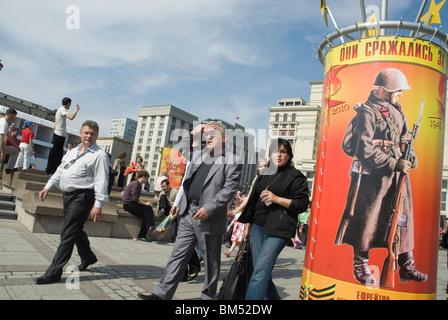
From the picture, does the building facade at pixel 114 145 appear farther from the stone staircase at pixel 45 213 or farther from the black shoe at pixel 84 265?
the black shoe at pixel 84 265

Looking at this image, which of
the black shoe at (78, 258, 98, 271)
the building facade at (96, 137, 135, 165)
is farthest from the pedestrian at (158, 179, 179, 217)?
the building facade at (96, 137, 135, 165)

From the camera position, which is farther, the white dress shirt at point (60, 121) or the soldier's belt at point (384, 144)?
the white dress shirt at point (60, 121)

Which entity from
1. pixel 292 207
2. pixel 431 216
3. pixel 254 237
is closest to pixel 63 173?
pixel 254 237

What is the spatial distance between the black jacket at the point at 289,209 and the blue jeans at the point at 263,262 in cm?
10

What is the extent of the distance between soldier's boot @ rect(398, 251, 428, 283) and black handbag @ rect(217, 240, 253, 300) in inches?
59.8

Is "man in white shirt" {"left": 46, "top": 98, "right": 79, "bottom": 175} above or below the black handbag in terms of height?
above

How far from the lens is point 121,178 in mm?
15086

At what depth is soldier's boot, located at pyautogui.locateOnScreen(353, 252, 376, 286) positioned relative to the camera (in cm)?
343

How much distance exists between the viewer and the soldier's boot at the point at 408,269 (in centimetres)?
342

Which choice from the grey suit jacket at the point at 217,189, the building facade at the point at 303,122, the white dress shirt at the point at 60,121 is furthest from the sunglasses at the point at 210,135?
the building facade at the point at 303,122

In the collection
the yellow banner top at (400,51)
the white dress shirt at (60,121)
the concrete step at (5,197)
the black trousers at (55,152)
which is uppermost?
the yellow banner top at (400,51)

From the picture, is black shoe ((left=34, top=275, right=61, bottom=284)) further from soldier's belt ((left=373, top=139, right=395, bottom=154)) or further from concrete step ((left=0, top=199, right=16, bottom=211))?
concrete step ((left=0, top=199, right=16, bottom=211))

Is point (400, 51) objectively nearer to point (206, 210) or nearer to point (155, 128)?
point (206, 210)

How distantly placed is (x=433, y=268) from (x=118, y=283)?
3.71 meters
